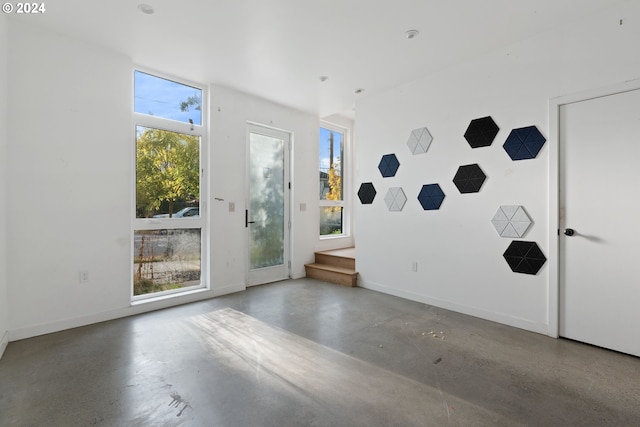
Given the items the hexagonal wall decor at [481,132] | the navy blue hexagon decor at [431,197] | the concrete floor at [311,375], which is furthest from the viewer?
the navy blue hexagon decor at [431,197]

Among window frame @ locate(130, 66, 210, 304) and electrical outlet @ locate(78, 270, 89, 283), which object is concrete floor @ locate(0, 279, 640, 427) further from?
window frame @ locate(130, 66, 210, 304)

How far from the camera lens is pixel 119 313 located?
3.10m

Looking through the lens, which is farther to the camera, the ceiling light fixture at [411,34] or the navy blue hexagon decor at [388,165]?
the navy blue hexagon decor at [388,165]

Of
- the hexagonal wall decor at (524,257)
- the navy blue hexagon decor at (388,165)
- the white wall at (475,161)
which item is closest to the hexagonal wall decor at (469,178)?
the white wall at (475,161)

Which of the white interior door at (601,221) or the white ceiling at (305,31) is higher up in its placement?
the white ceiling at (305,31)

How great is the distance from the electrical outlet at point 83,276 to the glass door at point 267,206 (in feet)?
6.24

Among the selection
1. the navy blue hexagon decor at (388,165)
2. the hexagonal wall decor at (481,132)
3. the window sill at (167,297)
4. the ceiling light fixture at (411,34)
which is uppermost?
the ceiling light fixture at (411,34)

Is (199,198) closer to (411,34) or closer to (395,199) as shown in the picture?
(395,199)

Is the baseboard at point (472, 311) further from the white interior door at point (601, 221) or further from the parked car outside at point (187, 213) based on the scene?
the parked car outside at point (187, 213)

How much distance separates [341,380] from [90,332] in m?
2.37

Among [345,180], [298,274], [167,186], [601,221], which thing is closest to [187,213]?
[167,186]

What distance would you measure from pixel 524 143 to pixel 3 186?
181 inches

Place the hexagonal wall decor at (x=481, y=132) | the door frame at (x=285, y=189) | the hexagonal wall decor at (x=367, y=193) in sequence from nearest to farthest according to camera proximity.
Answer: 1. the hexagonal wall decor at (x=481, y=132)
2. the hexagonal wall decor at (x=367, y=193)
3. the door frame at (x=285, y=189)

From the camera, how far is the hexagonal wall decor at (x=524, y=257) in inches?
108
